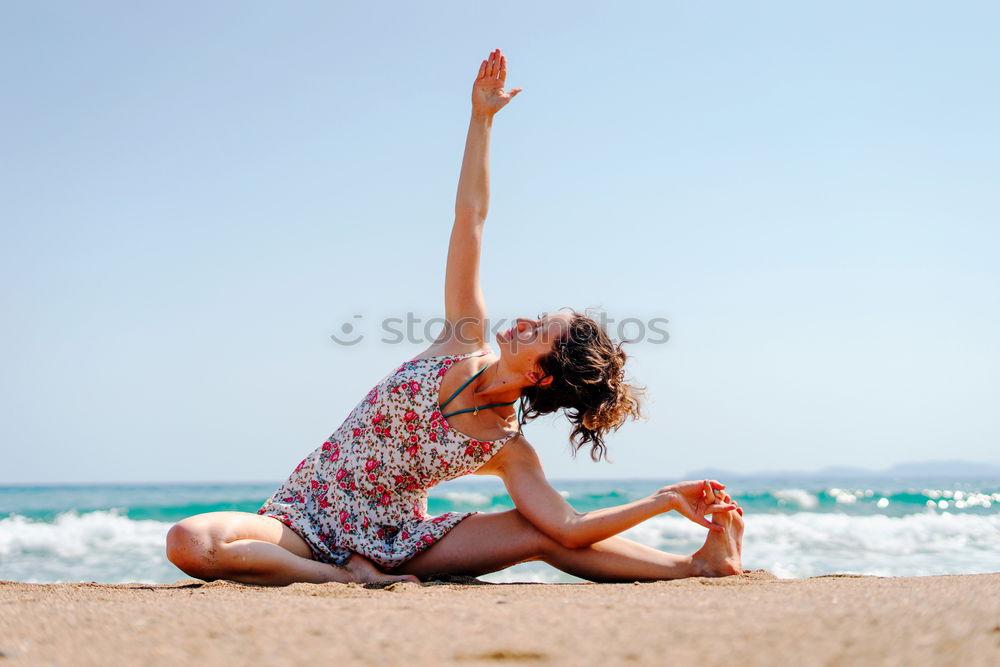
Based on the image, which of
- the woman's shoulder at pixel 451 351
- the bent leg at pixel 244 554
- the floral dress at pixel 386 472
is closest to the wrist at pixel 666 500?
the floral dress at pixel 386 472

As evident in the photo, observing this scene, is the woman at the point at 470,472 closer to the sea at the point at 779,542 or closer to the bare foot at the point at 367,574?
the bare foot at the point at 367,574

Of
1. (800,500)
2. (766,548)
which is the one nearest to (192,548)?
(766,548)

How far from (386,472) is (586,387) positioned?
1023 mm

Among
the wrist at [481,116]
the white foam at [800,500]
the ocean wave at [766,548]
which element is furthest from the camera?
the white foam at [800,500]

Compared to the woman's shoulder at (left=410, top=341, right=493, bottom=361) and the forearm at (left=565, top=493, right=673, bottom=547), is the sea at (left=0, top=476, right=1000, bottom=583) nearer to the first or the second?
the forearm at (left=565, top=493, right=673, bottom=547)

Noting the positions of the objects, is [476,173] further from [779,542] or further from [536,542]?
[779,542]

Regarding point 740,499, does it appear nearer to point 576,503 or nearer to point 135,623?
point 576,503

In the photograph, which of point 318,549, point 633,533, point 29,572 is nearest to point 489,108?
point 318,549

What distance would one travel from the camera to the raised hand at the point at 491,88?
4238mm

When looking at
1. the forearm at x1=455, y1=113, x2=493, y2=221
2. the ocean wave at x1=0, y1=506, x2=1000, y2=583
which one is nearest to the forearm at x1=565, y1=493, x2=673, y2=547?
the forearm at x1=455, y1=113, x2=493, y2=221

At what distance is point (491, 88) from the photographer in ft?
14.0

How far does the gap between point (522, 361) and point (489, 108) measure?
1.34 meters

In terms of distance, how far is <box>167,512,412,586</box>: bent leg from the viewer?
11.4 ft

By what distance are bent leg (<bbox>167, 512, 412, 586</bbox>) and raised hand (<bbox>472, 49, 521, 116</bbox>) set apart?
228cm
